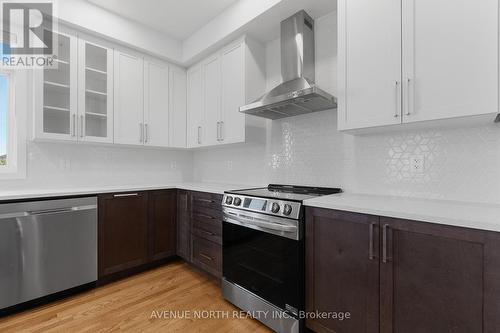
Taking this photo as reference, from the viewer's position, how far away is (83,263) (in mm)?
2248

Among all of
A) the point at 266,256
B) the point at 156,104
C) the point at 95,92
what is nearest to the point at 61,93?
the point at 95,92

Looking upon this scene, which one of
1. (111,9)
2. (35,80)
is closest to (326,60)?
(111,9)

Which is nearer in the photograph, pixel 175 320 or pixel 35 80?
pixel 175 320

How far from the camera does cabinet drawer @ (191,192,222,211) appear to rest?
2336 mm

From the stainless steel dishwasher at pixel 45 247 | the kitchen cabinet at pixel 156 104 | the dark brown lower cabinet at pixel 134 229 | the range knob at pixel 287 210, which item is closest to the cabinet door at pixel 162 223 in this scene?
the dark brown lower cabinet at pixel 134 229

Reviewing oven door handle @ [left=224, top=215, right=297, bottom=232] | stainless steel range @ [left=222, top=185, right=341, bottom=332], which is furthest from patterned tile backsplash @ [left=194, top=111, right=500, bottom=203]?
oven door handle @ [left=224, top=215, right=297, bottom=232]

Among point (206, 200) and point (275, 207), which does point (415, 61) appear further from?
point (206, 200)

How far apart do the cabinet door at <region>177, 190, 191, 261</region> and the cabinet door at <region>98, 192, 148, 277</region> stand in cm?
37

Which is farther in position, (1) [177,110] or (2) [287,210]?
(1) [177,110]

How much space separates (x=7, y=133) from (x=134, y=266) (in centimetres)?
186

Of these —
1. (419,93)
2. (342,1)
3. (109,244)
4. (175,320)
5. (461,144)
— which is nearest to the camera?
(419,93)

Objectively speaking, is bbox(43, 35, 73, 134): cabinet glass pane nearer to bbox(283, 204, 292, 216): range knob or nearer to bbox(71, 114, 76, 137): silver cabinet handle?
bbox(71, 114, 76, 137): silver cabinet handle

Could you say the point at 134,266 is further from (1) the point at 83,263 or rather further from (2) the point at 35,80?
(2) the point at 35,80

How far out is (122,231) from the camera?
8.20 ft
